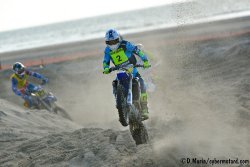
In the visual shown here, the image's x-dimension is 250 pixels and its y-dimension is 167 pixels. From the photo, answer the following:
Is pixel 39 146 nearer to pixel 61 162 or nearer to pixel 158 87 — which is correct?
pixel 61 162

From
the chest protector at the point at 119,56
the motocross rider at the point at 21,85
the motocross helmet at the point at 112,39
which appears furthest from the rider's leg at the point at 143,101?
the motocross rider at the point at 21,85

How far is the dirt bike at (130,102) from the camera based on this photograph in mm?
9539

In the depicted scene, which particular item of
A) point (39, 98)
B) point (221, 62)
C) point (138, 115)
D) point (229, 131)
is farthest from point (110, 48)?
point (221, 62)

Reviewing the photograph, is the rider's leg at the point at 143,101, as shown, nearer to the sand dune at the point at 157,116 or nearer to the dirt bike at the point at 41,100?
the sand dune at the point at 157,116

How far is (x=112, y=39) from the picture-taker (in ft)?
32.4

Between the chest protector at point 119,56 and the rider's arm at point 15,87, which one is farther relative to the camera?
the rider's arm at point 15,87

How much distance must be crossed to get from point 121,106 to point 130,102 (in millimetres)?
199

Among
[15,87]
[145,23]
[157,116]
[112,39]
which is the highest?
[145,23]

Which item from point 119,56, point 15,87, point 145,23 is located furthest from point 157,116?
point 145,23

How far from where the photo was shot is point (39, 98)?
1655cm

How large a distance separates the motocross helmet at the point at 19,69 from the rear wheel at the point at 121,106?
7281mm

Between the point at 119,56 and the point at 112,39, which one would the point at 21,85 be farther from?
the point at 112,39

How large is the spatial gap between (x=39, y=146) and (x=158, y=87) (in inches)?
361

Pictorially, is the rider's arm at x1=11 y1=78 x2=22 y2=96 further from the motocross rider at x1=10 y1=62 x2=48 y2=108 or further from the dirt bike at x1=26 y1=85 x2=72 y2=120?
the dirt bike at x1=26 y1=85 x2=72 y2=120
